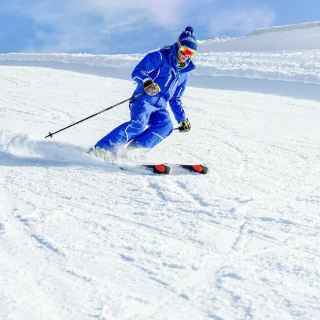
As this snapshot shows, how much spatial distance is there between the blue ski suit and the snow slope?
29 cm

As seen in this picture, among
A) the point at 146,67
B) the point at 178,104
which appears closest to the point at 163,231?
the point at 146,67

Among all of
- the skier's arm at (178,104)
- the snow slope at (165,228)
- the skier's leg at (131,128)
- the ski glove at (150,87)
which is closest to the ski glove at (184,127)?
the skier's arm at (178,104)

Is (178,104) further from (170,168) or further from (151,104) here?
(170,168)

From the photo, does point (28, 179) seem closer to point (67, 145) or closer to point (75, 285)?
point (67, 145)

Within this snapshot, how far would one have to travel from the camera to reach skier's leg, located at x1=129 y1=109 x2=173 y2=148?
21.7 feet

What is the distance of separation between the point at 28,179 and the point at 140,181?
1.03 meters

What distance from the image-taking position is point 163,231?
404 centimetres

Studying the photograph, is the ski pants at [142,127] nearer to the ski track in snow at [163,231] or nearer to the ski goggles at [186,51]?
the ski track in snow at [163,231]

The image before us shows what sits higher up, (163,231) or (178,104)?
(178,104)

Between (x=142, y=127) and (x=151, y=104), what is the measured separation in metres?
0.28

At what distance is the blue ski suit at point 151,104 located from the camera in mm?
6398

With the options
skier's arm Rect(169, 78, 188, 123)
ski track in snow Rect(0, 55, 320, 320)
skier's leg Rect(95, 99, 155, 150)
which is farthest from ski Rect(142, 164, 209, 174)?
skier's arm Rect(169, 78, 188, 123)

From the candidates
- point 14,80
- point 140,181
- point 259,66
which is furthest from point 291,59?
point 140,181

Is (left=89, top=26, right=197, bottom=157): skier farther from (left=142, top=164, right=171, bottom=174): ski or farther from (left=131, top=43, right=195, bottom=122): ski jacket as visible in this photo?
(left=142, top=164, right=171, bottom=174): ski
